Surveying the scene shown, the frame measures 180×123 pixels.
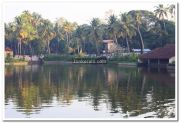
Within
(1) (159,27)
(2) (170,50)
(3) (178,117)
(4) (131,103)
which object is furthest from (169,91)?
(1) (159,27)

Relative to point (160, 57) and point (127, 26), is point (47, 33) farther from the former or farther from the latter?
point (160, 57)

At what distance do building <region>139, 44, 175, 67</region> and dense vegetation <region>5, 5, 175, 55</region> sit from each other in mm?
2643

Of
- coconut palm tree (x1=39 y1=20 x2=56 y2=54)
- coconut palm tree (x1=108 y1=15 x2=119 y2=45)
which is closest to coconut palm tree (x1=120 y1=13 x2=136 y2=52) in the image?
coconut palm tree (x1=108 y1=15 x2=119 y2=45)

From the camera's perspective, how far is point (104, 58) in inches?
1597

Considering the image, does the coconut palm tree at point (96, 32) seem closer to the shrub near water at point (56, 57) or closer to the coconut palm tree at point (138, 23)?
the shrub near water at point (56, 57)

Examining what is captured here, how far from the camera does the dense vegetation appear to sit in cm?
3666

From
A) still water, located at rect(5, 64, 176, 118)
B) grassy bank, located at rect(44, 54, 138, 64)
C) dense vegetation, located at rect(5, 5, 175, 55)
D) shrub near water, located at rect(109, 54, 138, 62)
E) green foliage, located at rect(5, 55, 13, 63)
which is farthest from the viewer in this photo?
dense vegetation, located at rect(5, 5, 175, 55)

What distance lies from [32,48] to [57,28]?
3520 millimetres

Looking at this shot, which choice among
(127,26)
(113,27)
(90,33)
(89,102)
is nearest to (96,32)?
(90,33)

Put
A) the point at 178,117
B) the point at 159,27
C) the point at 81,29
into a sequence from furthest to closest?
the point at 81,29 → the point at 159,27 → the point at 178,117

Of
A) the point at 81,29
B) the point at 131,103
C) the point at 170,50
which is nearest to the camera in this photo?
the point at 131,103

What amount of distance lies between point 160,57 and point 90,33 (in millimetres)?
16359

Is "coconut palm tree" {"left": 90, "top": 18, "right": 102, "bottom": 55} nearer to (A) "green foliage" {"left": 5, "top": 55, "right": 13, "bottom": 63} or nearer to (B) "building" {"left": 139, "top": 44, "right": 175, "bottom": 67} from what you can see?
(A) "green foliage" {"left": 5, "top": 55, "right": 13, "bottom": 63}

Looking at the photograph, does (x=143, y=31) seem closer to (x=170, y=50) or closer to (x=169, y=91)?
(x=170, y=50)
